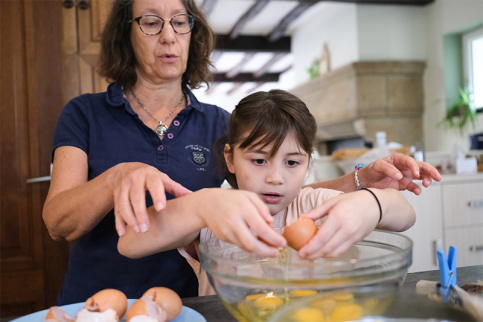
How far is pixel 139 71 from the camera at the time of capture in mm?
1396

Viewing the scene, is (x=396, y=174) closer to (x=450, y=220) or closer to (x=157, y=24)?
(x=157, y=24)

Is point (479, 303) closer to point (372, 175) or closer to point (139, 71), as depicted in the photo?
point (372, 175)

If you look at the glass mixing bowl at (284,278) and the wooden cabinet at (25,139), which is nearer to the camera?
the glass mixing bowl at (284,278)

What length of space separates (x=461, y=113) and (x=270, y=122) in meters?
4.87

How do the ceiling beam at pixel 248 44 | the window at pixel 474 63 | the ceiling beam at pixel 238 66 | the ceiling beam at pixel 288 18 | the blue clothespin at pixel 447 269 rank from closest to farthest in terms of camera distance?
1. the blue clothespin at pixel 447 269
2. the window at pixel 474 63
3. the ceiling beam at pixel 288 18
4. the ceiling beam at pixel 248 44
5. the ceiling beam at pixel 238 66

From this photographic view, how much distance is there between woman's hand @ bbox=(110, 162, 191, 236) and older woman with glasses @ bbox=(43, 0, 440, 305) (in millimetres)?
269

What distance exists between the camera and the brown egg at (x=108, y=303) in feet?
2.04

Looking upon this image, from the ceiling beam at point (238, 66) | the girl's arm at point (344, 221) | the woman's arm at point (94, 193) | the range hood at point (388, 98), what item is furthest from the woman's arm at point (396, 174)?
the ceiling beam at point (238, 66)

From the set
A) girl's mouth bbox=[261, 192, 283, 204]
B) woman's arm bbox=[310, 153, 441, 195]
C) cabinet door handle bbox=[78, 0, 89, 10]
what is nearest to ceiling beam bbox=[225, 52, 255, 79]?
cabinet door handle bbox=[78, 0, 89, 10]

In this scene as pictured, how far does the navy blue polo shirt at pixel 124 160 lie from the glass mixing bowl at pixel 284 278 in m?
0.64

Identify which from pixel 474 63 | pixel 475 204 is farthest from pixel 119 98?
pixel 474 63

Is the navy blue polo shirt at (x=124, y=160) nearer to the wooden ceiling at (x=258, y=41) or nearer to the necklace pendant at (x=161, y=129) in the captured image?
the necklace pendant at (x=161, y=129)

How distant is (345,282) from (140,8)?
104 cm

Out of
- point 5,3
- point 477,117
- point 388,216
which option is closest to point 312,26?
point 477,117
